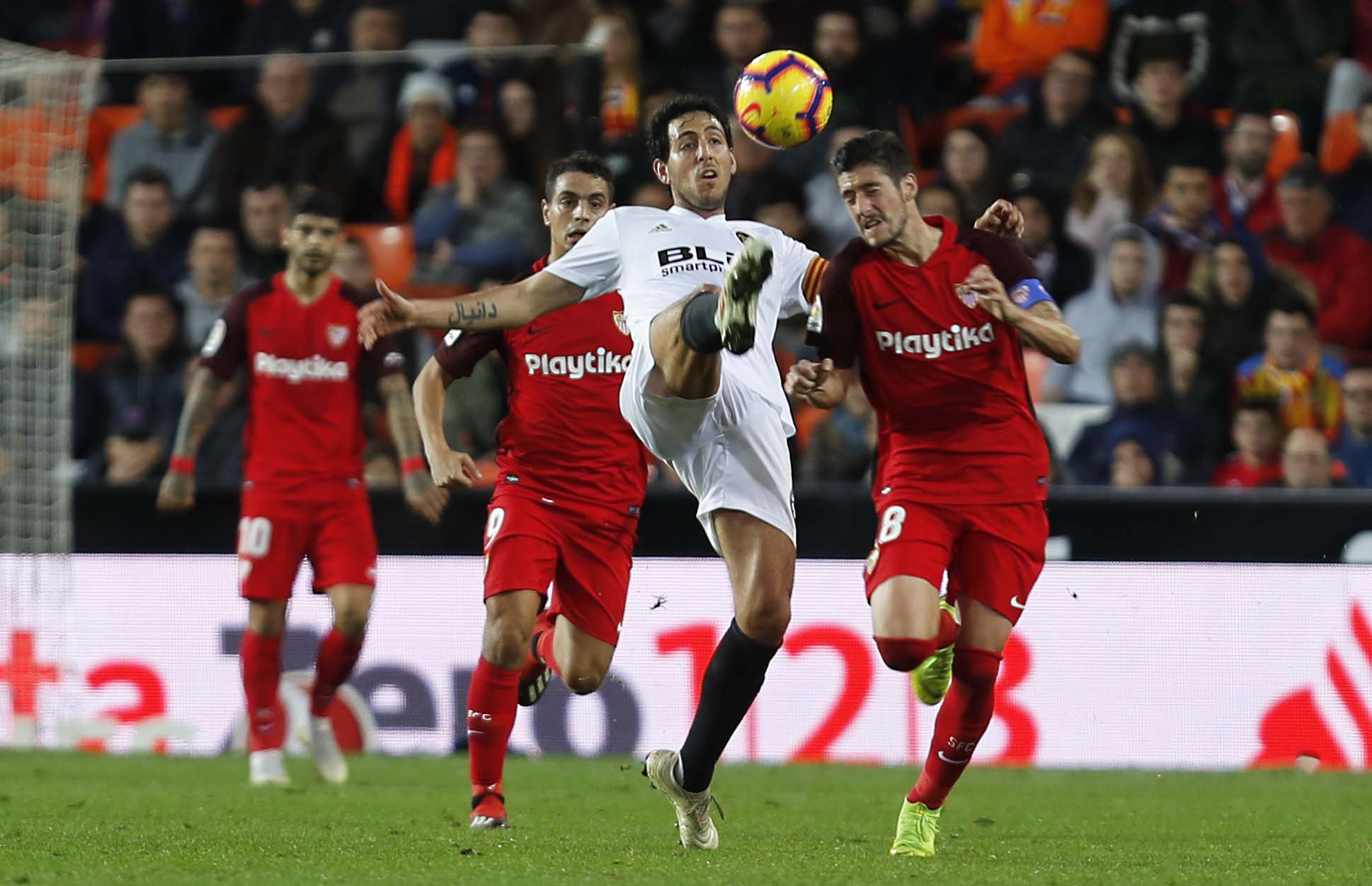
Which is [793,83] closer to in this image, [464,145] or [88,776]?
[88,776]

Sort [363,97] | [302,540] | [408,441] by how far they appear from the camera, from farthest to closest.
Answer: [363,97]
[302,540]
[408,441]

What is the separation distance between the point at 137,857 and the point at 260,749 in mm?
3003

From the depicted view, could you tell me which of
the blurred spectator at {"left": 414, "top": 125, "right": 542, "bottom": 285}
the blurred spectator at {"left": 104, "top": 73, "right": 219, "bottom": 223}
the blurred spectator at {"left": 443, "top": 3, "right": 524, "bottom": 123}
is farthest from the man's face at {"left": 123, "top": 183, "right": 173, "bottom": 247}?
the blurred spectator at {"left": 443, "top": 3, "right": 524, "bottom": 123}

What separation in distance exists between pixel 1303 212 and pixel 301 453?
6304mm

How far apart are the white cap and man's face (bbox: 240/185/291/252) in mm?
1030

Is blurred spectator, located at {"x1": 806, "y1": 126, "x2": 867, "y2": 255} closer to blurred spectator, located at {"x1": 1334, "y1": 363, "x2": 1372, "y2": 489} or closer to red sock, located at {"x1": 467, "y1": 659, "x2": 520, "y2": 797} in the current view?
blurred spectator, located at {"x1": 1334, "y1": 363, "x2": 1372, "y2": 489}

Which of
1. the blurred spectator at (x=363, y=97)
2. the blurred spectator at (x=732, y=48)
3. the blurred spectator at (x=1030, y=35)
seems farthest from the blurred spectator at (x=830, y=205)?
the blurred spectator at (x=363, y=97)

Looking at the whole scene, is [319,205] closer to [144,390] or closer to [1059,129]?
[144,390]

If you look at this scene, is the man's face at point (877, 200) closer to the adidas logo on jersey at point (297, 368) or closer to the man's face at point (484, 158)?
the adidas logo on jersey at point (297, 368)

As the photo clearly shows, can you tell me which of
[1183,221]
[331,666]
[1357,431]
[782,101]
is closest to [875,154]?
[782,101]

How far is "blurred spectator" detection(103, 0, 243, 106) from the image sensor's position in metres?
14.4

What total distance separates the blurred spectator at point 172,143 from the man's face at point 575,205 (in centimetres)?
639

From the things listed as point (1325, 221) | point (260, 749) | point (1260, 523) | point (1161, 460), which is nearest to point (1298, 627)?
point (1260, 523)

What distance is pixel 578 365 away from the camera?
7.36 metres
